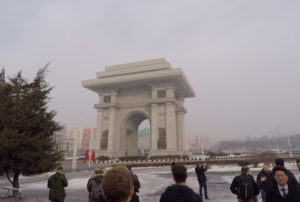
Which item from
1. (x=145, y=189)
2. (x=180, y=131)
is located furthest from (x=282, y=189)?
(x=180, y=131)

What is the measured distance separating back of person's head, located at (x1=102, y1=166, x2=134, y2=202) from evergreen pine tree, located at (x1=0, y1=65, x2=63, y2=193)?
8902 mm

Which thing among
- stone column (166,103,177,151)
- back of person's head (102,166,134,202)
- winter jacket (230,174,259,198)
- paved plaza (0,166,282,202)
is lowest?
paved plaza (0,166,282,202)

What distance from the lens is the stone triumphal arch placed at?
4334 cm

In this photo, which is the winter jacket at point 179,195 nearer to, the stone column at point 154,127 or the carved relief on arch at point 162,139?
the carved relief on arch at point 162,139

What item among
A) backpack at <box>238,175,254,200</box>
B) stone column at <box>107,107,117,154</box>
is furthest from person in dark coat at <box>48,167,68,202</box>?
stone column at <box>107,107,117,154</box>

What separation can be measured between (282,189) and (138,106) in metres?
44.5

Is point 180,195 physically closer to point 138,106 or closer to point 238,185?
point 238,185

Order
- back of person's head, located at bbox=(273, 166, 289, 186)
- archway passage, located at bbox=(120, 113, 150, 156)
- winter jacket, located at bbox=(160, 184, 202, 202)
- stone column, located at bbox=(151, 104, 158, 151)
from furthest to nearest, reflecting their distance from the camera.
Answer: archway passage, located at bbox=(120, 113, 150, 156) < stone column, located at bbox=(151, 104, 158, 151) < back of person's head, located at bbox=(273, 166, 289, 186) < winter jacket, located at bbox=(160, 184, 202, 202)

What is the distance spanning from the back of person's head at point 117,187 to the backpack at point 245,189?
15.2 feet

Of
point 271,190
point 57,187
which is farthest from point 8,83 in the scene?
point 271,190

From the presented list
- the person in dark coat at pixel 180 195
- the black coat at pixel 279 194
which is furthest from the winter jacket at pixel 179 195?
the black coat at pixel 279 194

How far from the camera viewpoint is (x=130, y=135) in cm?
5234

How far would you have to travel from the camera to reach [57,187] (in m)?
7.34

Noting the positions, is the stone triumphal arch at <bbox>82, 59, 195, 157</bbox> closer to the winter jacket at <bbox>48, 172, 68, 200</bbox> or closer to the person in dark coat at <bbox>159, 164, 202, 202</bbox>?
the winter jacket at <bbox>48, 172, 68, 200</bbox>
